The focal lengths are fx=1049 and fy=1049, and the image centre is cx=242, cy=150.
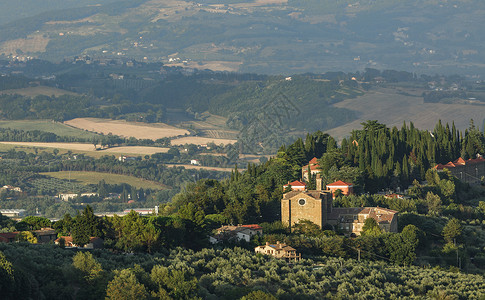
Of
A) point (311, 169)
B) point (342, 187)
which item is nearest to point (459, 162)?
point (311, 169)

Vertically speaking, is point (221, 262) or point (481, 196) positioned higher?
point (221, 262)

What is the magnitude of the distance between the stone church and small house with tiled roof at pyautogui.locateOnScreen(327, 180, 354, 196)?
28.2 feet

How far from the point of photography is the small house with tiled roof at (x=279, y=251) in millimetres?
74688

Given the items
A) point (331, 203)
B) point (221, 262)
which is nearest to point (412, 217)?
point (331, 203)

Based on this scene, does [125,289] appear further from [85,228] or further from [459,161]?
[459,161]

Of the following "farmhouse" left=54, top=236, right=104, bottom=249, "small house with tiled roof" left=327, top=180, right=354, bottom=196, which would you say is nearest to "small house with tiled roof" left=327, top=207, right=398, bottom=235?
"small house with tiled roof" left=327, top=180, right=354, bottom=196

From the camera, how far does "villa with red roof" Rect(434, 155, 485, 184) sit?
11212 centimetres

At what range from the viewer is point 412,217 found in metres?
87.6

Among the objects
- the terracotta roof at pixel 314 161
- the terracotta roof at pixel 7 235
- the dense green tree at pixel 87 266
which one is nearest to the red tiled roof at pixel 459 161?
the terracotta roof at pixel 314 161

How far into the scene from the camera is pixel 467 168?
377 feet

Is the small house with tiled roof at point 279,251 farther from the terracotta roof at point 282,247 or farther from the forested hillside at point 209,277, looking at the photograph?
the forested hillside at point 209,277

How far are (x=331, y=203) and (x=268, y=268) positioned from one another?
711 inches

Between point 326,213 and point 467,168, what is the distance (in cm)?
3477

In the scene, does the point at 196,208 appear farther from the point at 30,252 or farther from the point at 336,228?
the point at 30,252
